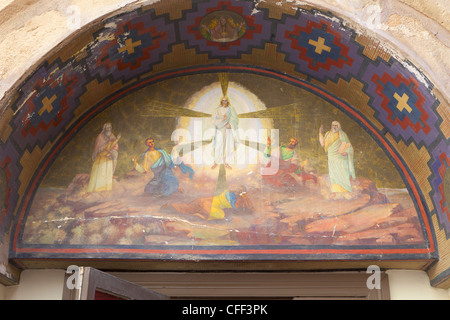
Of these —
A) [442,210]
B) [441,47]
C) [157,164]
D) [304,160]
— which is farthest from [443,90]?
[157,164]

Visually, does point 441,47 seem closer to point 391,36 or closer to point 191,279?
point 391,36

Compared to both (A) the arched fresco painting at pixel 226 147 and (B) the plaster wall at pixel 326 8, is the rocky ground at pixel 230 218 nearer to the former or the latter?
(A) the arched fresco painting at pixel 226 147

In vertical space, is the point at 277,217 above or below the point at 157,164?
below

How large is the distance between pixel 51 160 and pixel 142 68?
139 cm

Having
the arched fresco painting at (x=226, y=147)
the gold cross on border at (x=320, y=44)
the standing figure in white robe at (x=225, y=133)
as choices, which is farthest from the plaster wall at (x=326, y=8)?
the standing figure in white robe at (x=225, y=133)

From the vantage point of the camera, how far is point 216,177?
20.0 feet

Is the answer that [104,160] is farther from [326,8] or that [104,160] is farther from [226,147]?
[326,8]

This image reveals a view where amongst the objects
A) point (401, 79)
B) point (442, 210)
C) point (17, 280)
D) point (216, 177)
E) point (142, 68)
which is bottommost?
point (17, 280)

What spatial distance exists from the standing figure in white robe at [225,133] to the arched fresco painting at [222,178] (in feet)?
0.04

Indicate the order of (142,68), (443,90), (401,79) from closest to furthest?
(443,90)
(401,79)
(142,68)

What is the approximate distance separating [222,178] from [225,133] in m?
0.53

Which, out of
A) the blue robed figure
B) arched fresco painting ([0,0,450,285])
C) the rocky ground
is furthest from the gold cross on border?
the blue robed figure

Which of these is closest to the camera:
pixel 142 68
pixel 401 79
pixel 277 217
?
pixel 401 79

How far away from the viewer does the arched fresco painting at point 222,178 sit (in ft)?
18.8
